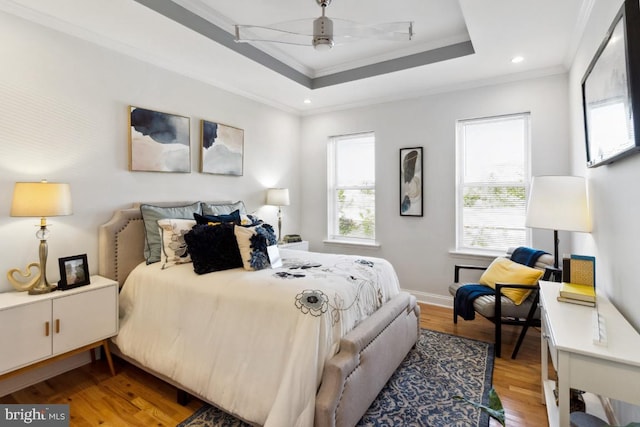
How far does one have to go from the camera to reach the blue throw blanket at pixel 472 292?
2.95 metres

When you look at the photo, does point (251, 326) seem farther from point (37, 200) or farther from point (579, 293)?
point (579, 293)

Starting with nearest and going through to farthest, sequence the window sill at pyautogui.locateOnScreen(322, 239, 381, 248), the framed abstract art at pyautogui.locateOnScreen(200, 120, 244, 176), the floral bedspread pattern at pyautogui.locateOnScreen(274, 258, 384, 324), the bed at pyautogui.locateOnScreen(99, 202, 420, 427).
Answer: the bed at pyautogui.locateOnScreen(99, 202, 420, 427) < the floral bedspread pattern at pyautogui.locateOnScreen(274, 258, 384, 324) < the framed abstract art at pyautogui.locateOnScreen(200, 120, 244, 176) < the window sill at pyautogui.locateOnScreen(322, 239, 381, 248)

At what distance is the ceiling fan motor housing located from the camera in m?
2.08

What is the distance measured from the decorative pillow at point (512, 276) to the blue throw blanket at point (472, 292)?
0.11 m

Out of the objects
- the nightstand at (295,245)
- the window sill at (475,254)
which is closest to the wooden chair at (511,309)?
the window sill at (475,254)

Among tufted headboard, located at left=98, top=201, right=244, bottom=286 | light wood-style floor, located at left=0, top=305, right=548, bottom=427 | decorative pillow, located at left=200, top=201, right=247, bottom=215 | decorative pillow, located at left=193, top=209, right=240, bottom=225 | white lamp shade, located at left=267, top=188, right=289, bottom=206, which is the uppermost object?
white lamp shade, located at left=267, top=188, right=289, bottom=206

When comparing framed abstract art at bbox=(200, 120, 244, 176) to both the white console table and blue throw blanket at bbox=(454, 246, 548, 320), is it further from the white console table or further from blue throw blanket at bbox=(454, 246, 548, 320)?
the white console table

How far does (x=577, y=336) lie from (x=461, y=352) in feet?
5.29

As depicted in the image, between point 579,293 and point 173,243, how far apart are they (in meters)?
2.70

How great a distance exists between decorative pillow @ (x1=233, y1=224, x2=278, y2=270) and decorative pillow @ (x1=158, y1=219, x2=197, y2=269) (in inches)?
18.1

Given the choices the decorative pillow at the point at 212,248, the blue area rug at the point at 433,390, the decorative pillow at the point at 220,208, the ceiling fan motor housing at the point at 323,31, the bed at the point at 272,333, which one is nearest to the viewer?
the bed at the point at 272,333

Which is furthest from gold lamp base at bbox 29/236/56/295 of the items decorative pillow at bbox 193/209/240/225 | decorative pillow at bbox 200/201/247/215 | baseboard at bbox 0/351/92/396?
decorative pillow at bbox 200/201/247/215

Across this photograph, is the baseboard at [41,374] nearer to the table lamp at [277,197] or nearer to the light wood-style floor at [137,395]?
the light wood-style floor at [137,395]

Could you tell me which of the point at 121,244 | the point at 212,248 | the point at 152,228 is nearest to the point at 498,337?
the point at 212,248
